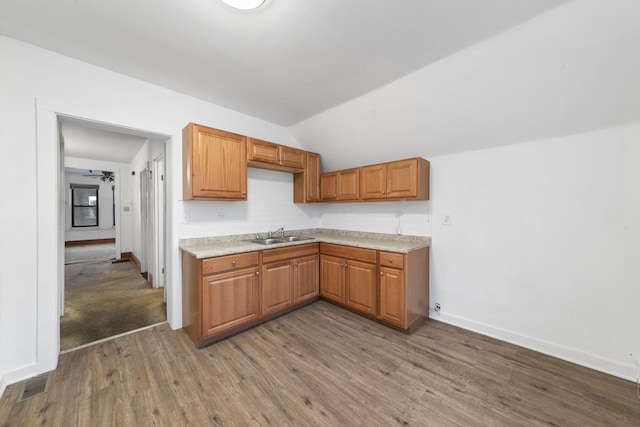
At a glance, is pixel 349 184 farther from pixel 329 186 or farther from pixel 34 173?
pixel 34 173

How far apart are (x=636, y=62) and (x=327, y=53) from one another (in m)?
2.16

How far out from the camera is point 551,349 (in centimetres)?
227

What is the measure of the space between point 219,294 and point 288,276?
2.86 ft

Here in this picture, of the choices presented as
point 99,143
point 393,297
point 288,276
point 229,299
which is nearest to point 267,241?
point 288,276

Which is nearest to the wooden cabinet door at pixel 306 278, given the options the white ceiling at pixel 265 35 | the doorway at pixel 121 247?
the doorway at pixel 121 247

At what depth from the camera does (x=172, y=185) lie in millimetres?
2732

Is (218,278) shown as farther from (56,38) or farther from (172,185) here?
(56,38)

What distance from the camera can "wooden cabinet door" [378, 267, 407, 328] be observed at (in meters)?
2.58

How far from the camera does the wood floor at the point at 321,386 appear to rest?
1596 mm

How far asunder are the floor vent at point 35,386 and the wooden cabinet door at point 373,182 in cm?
349

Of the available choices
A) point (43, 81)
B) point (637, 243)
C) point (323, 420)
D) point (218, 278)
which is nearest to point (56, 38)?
point (43, 81)

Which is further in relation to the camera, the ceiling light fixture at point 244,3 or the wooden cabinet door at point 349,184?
the wooden cabinet door at point 349,184

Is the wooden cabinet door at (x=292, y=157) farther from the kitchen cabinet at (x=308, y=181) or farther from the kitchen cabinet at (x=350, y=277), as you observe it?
the kitchen cabinet at (x=350, y=277)

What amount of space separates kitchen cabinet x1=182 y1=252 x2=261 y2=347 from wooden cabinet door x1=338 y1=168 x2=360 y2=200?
5.08 feet
